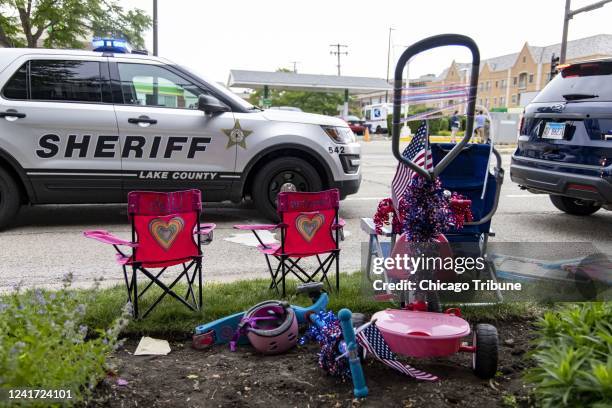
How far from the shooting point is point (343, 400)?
2.43 meters

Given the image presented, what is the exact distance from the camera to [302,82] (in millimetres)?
39125

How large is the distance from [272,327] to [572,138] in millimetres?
4239

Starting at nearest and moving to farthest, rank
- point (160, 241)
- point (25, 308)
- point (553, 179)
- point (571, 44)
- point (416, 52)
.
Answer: point (25, 308) → point (416, 52) → point (160, 241) → point (553, 179) → point (571, 44)

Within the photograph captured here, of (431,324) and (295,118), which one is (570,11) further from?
(431,324)

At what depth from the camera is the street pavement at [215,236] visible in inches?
187

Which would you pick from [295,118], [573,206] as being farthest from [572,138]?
[295,118]

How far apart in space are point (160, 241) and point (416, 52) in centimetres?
193

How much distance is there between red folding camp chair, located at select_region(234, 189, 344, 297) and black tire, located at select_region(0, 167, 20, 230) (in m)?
3.50

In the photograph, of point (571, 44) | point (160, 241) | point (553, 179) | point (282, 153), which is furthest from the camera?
point (571, 44)

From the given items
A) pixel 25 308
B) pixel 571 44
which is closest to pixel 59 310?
pixel 25 308

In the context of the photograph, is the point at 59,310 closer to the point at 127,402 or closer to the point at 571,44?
the point at 127,402

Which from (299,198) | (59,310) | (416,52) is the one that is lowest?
(59,310)

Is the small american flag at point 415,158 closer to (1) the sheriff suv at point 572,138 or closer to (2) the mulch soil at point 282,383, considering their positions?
(2) the mulch soil at point 282,383

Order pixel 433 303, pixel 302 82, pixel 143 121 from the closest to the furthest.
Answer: pixel 433 303
pixel 143 121
pixel 302 82
